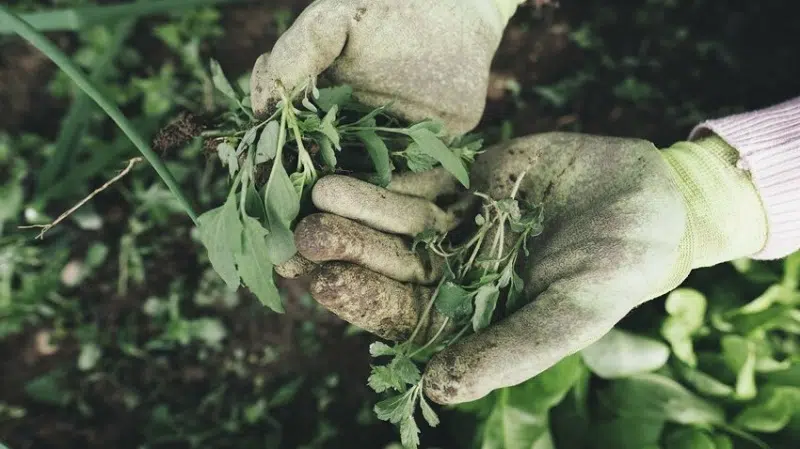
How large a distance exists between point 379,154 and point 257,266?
33 cm

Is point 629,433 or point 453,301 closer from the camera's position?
point 453,301

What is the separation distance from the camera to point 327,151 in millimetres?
1239

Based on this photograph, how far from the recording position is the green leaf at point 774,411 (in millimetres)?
1577

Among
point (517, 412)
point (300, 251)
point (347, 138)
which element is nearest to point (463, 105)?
point (347, 138)

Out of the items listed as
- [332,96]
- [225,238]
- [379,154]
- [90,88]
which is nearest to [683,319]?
[379,154]

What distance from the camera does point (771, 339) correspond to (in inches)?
75.6

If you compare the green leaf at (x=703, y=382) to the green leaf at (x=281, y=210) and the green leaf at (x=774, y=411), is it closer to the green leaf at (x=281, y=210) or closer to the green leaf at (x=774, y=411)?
the green leaf at (x=774, y=411)

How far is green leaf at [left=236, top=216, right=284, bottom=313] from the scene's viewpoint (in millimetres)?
1088

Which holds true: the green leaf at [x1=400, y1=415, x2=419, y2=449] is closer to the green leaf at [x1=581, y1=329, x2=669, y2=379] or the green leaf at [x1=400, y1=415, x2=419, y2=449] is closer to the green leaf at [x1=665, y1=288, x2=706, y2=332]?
the green leaf at [x1=581, y1=329, x2=669, y2=379]

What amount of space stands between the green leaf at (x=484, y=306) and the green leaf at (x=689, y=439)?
76 cm

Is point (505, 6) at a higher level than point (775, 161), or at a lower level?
higher

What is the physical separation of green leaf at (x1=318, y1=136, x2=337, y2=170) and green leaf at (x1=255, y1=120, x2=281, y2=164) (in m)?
0.09

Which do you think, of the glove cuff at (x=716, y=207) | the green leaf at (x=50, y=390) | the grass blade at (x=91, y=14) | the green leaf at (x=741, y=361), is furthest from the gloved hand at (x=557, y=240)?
the green leaf at (x=50, y=390)

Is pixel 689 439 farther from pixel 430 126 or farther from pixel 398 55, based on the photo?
pixel 398 55
